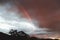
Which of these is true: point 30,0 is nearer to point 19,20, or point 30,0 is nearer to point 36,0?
point 36,0

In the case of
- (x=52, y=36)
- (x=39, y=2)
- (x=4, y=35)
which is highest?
(x=52, y=36)

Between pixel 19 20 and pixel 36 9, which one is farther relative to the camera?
pixel 19 20

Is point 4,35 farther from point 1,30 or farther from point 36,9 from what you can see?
point 36,9

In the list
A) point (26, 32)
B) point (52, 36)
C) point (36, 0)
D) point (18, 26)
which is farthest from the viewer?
point (52, 36)

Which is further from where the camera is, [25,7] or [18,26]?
[18,26]

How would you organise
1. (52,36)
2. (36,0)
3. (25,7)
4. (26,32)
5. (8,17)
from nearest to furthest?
(36,0)
(25,7)
(8,17)
(26,32)
(52,36)

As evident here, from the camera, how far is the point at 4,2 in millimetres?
1143

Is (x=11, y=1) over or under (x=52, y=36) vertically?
under

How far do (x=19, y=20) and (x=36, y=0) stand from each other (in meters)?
0.55

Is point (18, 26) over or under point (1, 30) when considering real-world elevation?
over

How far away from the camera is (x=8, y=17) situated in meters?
1.45

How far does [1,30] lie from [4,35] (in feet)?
0.23

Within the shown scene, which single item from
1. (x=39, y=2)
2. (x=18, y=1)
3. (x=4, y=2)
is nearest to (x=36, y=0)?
(x=39, y=2)

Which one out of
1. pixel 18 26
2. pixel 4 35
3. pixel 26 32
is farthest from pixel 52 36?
pixel 4 35
